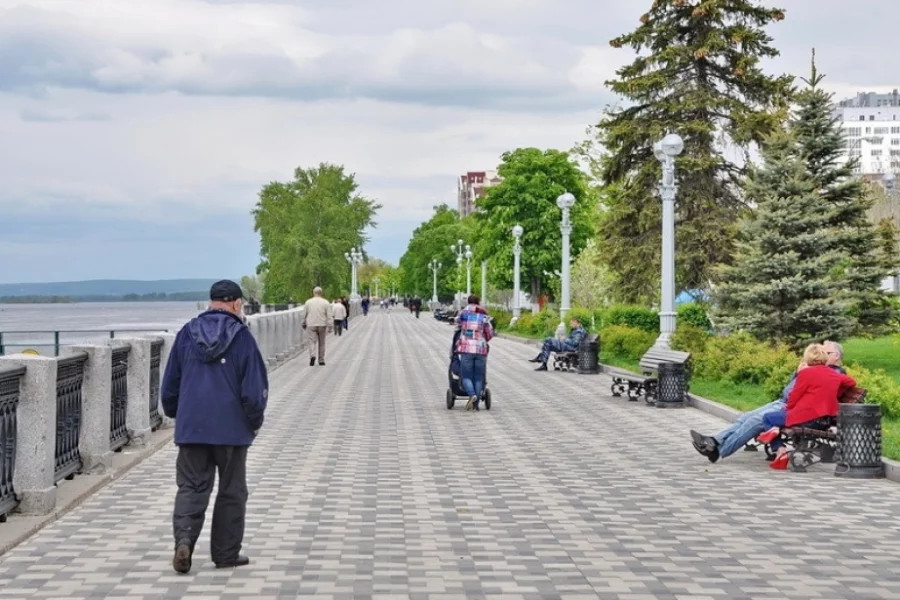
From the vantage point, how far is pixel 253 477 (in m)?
11.9

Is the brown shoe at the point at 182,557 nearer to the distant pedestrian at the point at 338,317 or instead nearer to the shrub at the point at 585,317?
the shrub at the point at 585,317

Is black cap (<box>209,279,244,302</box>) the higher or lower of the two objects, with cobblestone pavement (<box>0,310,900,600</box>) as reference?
higher

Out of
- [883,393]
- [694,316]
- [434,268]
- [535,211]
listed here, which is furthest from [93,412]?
[434,268]

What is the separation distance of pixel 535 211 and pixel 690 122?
28.8 metres

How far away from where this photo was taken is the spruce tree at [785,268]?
25812mm

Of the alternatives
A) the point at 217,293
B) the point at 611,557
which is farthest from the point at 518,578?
the point at 217,293

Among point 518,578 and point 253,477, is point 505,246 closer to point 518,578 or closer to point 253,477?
point 253,477

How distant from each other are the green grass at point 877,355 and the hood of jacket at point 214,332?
730 inches

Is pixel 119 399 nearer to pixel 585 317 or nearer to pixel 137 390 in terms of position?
pixel 137 390

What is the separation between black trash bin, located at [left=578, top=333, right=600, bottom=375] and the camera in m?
28.0

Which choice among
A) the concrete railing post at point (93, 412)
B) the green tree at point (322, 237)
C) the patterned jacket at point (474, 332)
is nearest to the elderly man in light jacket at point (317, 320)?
the patterned jacket at point (474, 332)

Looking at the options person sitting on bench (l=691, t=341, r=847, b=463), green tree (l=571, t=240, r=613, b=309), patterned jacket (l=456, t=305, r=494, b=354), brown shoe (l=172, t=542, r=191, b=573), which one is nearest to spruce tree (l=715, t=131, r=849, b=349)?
patterned jacket (l=456, t=305, r=494, b=354)

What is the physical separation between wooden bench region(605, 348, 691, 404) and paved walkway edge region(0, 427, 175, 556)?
8.41 metres

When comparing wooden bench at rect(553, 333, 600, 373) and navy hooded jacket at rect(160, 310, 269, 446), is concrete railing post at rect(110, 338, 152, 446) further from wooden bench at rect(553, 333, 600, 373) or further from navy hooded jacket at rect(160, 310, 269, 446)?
wooden bench at rect(553, 333, 600, 373)
